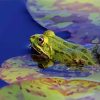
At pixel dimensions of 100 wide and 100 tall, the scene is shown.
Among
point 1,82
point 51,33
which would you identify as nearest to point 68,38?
point 51,33

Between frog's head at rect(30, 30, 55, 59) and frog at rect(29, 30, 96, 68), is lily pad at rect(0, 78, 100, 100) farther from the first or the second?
frog's head at rect(30, 30, 55, 59)

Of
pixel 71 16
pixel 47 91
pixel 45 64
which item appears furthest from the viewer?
pixel 71 16

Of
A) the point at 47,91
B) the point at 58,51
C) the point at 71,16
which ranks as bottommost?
the point at 47,91

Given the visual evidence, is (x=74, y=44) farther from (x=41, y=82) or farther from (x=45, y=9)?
(x=41, y=82)

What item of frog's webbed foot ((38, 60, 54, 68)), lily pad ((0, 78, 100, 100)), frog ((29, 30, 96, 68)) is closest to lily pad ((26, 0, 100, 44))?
frog ((29, 30, 96, 68))

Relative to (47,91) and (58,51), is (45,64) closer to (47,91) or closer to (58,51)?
(58,51)

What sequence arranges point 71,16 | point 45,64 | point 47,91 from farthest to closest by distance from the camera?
1. point 71,16
2. point 45,64
3. point 47,91

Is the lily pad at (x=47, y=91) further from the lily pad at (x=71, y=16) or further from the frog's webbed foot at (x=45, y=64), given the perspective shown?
the lily pad at (x=71, y=16)

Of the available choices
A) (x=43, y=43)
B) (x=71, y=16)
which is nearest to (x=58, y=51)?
(x=43, y=43)
